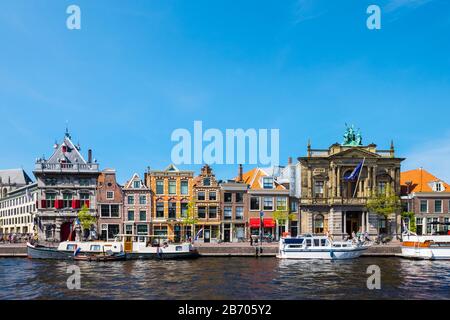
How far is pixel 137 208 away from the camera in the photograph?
69.3 metres

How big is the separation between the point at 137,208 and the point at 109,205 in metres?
4.26

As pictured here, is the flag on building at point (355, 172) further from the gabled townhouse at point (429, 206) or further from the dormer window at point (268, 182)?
the dormer window at point (268, 182)

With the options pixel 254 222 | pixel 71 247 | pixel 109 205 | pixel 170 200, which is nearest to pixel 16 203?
pixel 109 205

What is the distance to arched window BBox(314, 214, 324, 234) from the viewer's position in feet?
238

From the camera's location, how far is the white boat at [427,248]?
5084 centimetres

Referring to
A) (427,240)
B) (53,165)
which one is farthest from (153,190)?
(427,240)

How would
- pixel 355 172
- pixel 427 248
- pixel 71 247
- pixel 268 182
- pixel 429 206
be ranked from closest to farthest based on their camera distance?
1. pixel 427 248
2. pixel 71 247
3. pixel 355 172
4. pixel 268 182
5. pixel 429 206

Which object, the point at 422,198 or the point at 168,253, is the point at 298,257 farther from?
the point at 422,198

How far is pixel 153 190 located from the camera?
69.4 meters

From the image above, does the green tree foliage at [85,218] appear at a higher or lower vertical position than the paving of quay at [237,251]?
higher

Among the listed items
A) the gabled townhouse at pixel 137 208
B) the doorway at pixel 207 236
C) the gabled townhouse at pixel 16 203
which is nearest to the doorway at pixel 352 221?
the doorway at pixel 207 236

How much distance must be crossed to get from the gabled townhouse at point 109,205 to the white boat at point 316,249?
28610mm

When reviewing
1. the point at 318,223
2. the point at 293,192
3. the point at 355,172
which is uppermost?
the point at 355,172

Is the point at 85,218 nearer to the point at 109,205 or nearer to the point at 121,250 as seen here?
the point at 109,205
